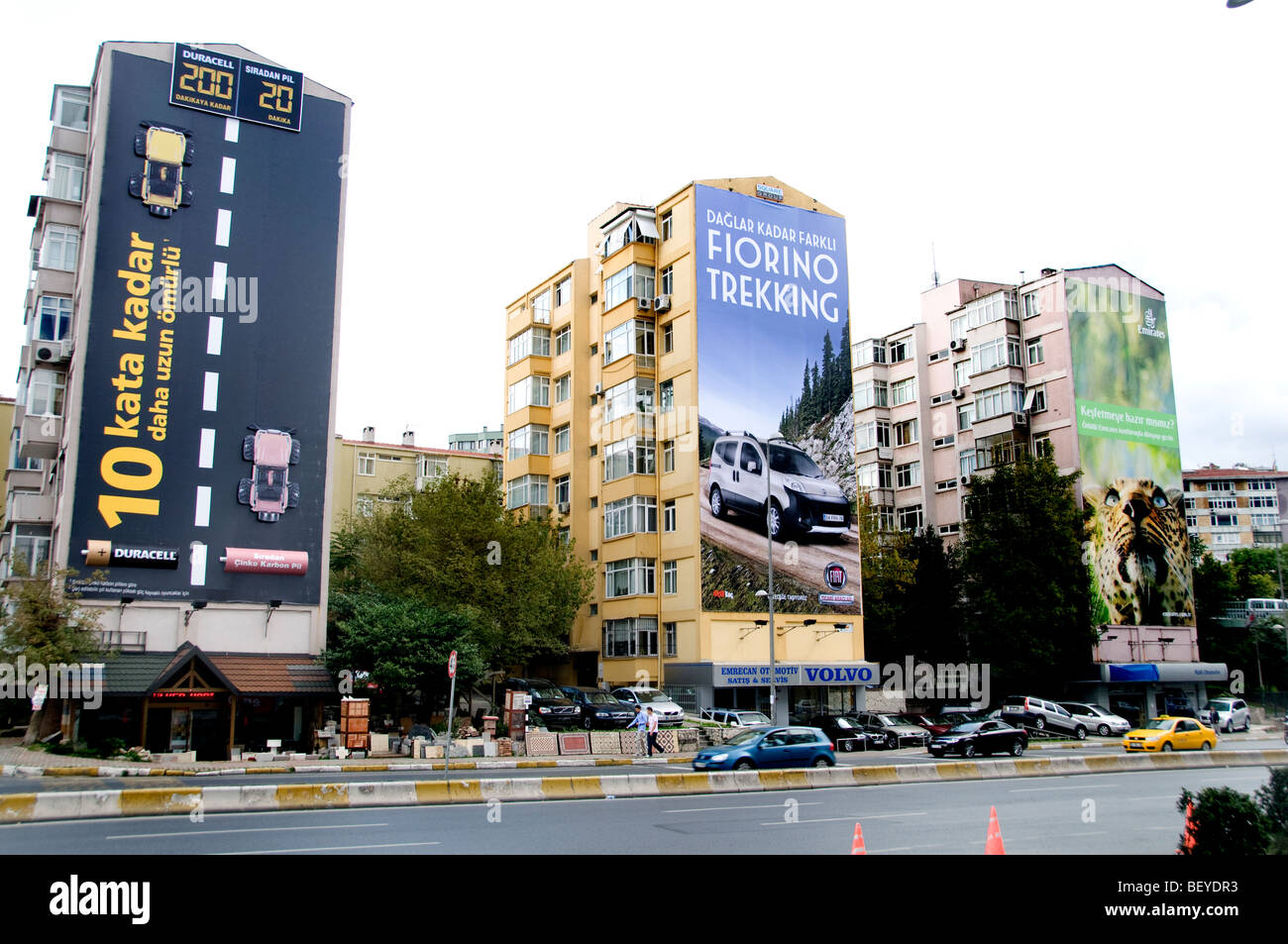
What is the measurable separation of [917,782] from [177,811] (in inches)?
635

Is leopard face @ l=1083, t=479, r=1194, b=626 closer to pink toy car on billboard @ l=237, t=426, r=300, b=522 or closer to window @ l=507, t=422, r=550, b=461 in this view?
window @ l=507, t=422, r=550, b=461

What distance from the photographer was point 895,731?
38906mm

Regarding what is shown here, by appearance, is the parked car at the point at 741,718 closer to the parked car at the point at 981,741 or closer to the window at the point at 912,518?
the parked car at the point at 981,741

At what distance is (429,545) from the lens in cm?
4356

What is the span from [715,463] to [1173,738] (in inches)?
822

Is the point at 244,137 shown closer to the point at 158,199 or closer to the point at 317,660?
the point at 158,199

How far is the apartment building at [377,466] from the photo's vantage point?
7169 centimetres

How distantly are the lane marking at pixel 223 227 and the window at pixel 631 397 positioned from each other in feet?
63.0

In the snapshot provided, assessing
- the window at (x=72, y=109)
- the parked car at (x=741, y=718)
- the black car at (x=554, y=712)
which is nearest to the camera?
the parked car at (x=741, y=718)

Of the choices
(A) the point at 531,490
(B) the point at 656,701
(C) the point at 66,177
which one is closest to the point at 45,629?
(C) the point at 66,177

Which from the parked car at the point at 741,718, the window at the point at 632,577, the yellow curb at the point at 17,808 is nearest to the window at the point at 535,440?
the window at the point at 632,577

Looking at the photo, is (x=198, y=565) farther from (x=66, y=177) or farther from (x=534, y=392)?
(x=534, y=392)

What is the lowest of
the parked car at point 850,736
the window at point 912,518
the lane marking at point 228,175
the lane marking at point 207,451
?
the parked car at point 850,736
